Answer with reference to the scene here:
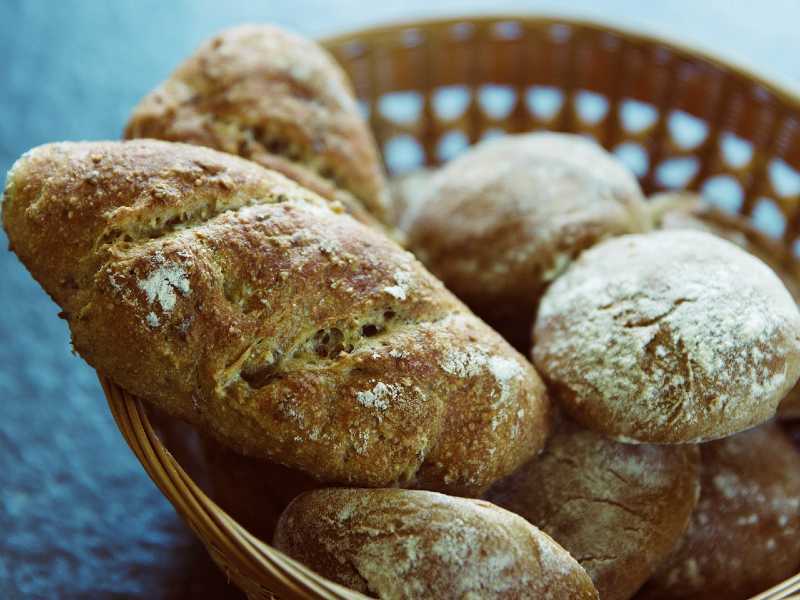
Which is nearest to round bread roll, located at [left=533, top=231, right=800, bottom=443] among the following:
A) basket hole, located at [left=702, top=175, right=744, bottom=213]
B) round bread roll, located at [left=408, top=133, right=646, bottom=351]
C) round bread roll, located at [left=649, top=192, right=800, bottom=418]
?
round bread roll, located at [left=408, top=133, right=646, bottom=351]

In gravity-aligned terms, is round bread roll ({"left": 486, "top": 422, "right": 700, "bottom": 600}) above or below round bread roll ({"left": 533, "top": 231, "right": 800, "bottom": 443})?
below

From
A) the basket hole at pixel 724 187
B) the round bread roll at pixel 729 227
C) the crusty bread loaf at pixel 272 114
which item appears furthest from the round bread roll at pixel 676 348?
the basket hole at pixel 724 187

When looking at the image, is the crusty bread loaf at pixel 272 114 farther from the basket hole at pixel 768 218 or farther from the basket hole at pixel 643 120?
the basket hole at pixel 768 218

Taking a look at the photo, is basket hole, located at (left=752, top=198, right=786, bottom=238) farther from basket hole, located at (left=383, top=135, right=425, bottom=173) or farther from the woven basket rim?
basket hole, located at (left=383, top=135, right=425, bottom=173)

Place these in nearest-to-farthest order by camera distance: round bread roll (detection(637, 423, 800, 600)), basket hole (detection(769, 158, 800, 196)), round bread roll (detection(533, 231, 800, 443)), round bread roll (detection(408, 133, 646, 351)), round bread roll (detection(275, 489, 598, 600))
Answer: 1. round bread roll (detection(275, 489, 598, 600))
2. round bread roll (detection(533, 231, 800, 443))
3. round bread roll (detection(637, 423, 800, 600))
4. round bread roll (detection(408, 133, 646, 351))
5. basket hole (detection(769, 158, 800, 196))

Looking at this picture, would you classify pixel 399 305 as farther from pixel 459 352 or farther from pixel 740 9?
pixel 740 9

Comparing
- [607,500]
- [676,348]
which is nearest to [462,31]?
[676,348]
